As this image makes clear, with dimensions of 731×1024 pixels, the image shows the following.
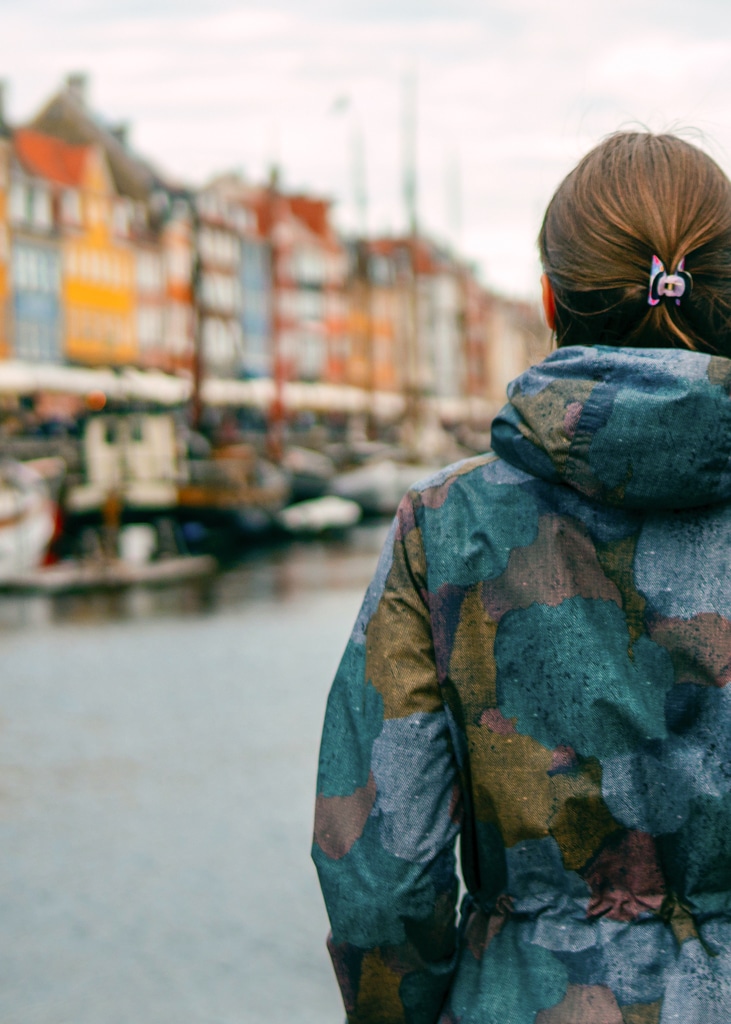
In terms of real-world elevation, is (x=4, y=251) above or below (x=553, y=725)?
above

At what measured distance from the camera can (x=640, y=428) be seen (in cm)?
141

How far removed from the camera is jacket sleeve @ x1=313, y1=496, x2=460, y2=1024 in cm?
148

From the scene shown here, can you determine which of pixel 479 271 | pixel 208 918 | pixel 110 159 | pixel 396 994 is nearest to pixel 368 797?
pixel 396 994

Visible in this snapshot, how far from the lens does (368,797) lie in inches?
59.0

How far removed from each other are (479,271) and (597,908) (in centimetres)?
14472

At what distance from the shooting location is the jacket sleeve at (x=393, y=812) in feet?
4.87

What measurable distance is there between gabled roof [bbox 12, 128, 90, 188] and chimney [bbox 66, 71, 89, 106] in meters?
5.64

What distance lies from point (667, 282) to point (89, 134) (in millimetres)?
72676

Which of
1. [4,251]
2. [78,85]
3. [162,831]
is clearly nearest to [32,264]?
[4,251]

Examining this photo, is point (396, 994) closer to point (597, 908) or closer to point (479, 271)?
point (597, 908)

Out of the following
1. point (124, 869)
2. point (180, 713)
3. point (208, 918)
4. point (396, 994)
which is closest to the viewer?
point (396, 994)

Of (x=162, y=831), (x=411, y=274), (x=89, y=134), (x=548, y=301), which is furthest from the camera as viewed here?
(x=89, y=134)

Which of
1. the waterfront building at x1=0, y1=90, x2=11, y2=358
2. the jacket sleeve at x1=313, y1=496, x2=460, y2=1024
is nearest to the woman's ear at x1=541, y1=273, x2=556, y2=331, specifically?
the jacket sleeve at x1=313, y1=496, x2=460, y2=1024

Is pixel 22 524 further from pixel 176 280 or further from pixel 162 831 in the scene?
pixel 176 280
